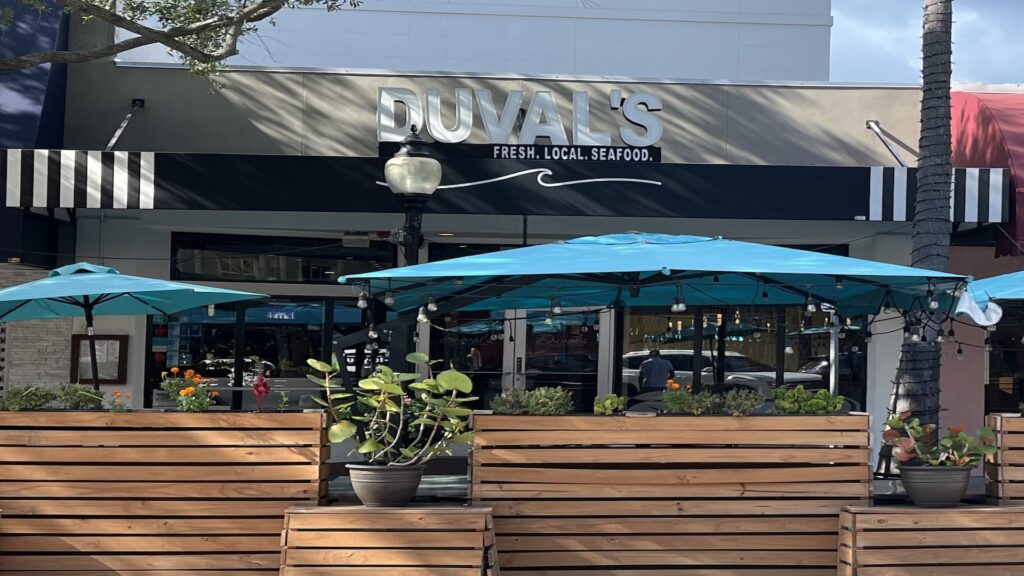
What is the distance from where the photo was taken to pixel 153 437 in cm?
700

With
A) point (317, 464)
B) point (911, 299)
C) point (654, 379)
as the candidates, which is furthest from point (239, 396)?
point (911, 299)

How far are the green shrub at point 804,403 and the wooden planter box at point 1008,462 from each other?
A: 3.72 ft

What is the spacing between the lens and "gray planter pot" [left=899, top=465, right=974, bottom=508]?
7039 mm

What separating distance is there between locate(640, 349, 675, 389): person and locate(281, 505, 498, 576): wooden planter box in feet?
25.2

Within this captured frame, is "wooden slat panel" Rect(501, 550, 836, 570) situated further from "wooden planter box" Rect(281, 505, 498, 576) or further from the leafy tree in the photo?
the leafy tree

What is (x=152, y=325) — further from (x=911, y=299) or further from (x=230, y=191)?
(x=911, y=299)

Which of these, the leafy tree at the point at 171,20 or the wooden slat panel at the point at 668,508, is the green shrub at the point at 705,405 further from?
the leafy tree at the point at 171,20

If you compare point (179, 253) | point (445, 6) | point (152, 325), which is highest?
point (445, 6)

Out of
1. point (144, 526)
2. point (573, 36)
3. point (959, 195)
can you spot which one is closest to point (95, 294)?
point (144, 526)

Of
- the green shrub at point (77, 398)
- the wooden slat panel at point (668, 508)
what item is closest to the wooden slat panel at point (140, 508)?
the green shrub at point (77, 398)

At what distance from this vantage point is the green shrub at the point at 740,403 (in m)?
7.15

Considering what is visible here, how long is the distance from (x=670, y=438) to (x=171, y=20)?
779 cm

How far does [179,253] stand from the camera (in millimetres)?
13375

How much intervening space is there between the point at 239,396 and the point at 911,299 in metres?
8.55
